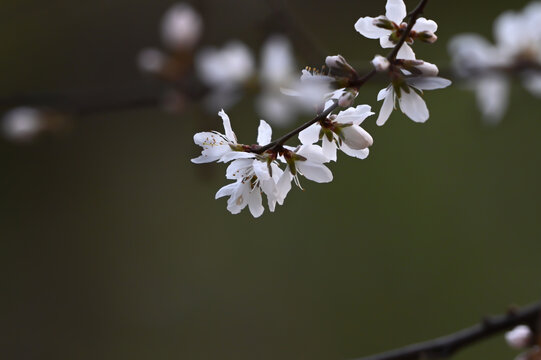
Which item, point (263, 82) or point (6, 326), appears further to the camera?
point (6, 326)

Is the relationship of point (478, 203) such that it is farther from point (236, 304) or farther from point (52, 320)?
point (52, 320)

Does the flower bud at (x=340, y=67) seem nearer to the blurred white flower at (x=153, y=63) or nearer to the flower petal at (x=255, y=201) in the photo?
the flower petal at (x=255, y=201)

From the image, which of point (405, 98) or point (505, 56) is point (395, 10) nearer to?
point (405, 98)

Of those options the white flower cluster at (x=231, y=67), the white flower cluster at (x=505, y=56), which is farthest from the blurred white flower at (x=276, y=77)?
the white flower cluster at (x=505, y=56)

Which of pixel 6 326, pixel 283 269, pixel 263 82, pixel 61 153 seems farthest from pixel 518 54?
pixel 6 326

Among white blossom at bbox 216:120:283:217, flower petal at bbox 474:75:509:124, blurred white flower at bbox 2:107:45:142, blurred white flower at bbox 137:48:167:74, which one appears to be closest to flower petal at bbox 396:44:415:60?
white blossom at bbox 216:120:283:217

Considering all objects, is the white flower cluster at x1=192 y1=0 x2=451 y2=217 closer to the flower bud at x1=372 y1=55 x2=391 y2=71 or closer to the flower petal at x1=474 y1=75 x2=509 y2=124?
Result: the flower bud at x1=372 y1=55 x2=391 y2=71

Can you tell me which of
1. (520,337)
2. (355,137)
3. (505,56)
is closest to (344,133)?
(355,137)
